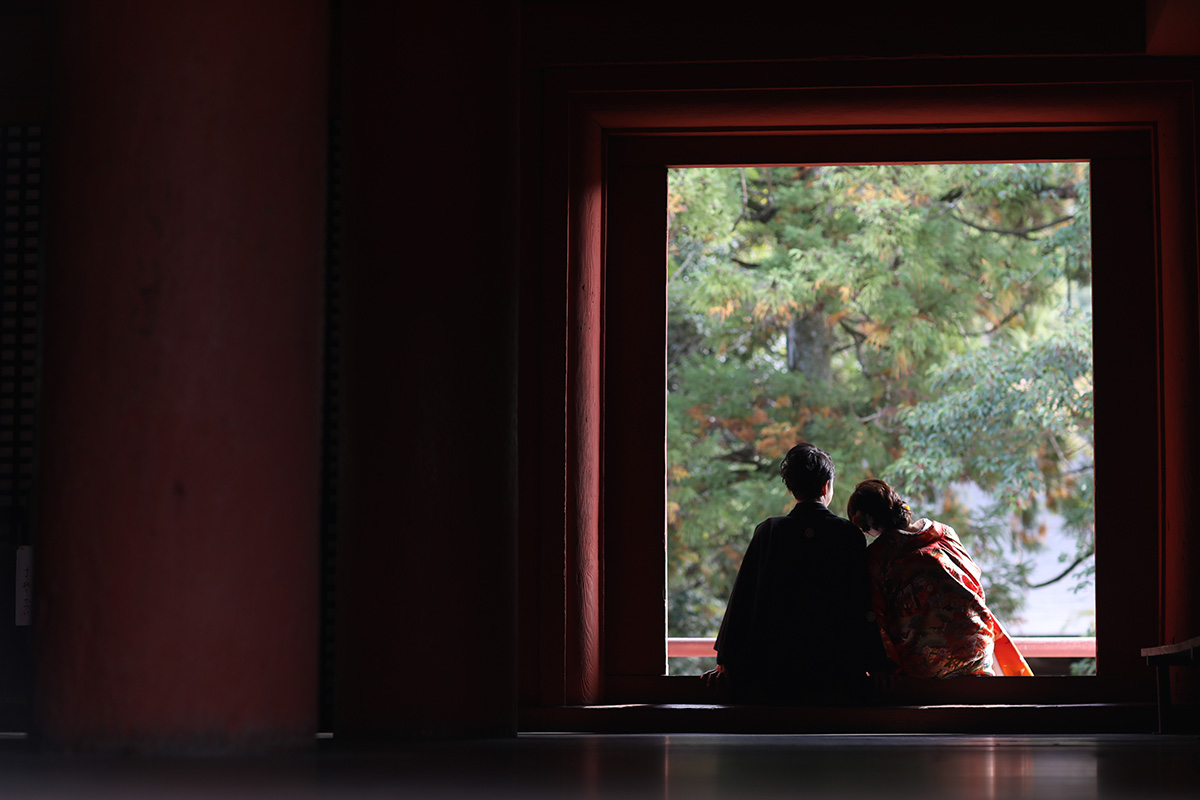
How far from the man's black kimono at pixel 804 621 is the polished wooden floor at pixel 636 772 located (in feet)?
2.83

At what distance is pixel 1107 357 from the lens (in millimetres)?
4152

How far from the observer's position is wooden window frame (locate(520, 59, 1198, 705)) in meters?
4.00

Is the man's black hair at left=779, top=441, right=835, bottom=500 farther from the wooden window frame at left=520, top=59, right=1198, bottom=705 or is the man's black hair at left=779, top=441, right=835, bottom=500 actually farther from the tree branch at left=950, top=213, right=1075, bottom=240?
the tree branch at left=950, top=213, right=1075, bottom=240

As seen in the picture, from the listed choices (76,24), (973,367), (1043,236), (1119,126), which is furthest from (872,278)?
(76,24)

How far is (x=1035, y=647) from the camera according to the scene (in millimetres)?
8547

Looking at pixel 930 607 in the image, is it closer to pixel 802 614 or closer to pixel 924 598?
pixel 924 598

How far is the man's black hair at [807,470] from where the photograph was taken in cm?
423

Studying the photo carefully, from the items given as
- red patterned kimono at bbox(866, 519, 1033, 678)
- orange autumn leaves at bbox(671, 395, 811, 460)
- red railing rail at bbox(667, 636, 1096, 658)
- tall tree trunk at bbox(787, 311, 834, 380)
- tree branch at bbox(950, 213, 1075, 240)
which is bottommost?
red railing rail at bbox(667, 636, 1096, 658)

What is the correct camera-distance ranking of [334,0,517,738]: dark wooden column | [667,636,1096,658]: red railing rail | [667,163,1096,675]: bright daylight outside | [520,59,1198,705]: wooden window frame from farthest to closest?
1. [667,163,1096,675]: bright daylight outside
2. [667,636,1096,658]: red railing rail
3. [520,59,1198,705]: wooden window frame
4. [334,0,517,738]: dark wooden column

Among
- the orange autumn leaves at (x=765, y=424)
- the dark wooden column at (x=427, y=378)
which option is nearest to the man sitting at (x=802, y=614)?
the dark wooden column at (x=427, y=378)

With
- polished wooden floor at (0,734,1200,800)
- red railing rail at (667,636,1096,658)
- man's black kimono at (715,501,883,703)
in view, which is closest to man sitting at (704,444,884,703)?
man's black kimono at (715,501,883,703)

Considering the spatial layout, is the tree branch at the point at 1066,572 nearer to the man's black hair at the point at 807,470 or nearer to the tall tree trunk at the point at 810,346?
the tall tree trunk at the point at 810,346

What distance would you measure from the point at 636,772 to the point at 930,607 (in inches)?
80.8

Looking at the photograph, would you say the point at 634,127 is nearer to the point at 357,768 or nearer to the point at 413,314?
the point at 413,314
